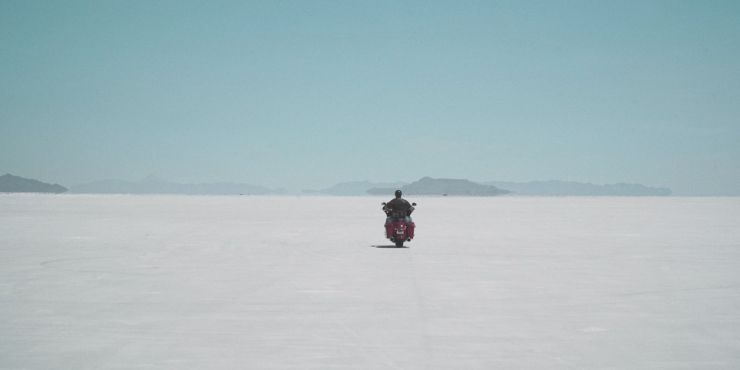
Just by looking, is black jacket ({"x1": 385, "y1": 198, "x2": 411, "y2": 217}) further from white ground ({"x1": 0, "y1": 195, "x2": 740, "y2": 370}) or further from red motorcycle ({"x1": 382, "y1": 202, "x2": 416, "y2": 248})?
white ground ({"x1": 0, "y1": 195, "x2": 740, "y2": 370})

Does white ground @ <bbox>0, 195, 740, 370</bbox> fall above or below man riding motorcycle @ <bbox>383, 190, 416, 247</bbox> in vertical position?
below

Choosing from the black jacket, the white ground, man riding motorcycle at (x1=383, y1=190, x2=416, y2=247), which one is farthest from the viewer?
man riding motorcycle at (x1=383, y1=190, x2=416, y2=247)

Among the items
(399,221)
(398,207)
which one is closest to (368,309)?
(398,207)

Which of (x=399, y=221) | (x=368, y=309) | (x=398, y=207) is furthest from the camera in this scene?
(x=399, y=221)

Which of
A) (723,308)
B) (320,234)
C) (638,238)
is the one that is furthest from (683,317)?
(320,234)

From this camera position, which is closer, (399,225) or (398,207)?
(398,207)

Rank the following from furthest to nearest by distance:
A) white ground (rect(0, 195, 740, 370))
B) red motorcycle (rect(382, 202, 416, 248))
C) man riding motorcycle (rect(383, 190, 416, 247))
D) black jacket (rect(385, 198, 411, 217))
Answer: red motorcycle (rect(382, 202, 416, 248))
man riding motorcycle (rect(383, 190, 416, 247))
black jacket (rect(385, 198, 411, 217))
white ground (rect(0, 195, 740, 370))

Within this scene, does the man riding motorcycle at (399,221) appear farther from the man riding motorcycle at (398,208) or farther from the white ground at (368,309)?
the white ground at (368,309)

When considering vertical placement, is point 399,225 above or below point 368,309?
above

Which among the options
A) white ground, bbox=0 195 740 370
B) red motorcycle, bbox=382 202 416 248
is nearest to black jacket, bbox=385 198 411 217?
red motorcycle, bbox=382 202 416 248

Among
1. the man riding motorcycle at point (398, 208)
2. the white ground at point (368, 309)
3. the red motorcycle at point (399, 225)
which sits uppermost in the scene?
the man riding motorcycle at point (398, 208)

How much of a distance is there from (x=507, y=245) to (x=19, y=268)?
14.5 meters

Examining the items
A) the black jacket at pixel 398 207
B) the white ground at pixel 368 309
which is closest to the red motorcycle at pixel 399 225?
the black jacket at pixel 398 207

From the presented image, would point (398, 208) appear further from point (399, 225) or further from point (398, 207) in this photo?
point (399, 225)
